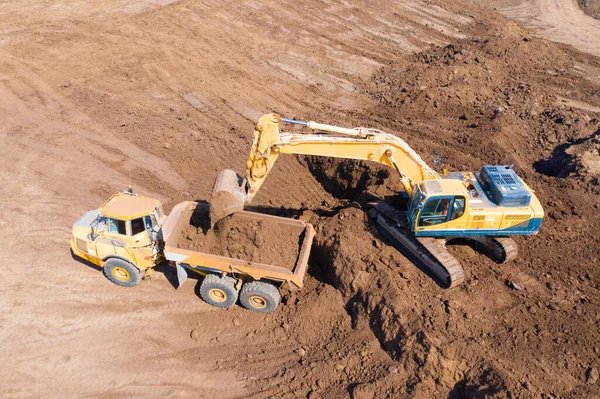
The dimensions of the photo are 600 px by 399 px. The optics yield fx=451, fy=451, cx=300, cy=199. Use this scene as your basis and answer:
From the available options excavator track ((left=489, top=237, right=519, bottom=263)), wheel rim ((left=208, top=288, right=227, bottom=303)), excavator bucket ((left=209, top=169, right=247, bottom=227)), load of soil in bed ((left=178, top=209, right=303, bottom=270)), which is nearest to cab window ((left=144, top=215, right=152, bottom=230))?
load of soil in bed ((left=178, top=209, right=303, bottom=270))

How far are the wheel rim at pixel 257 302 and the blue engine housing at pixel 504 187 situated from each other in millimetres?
5542

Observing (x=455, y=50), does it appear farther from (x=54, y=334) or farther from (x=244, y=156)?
(x=54, y=334)

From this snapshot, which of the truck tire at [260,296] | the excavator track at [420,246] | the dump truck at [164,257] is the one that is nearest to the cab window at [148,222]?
the dump truck at [164,257]

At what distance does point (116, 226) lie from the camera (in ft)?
30.5

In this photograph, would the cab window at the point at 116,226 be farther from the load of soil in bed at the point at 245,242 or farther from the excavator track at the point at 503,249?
the excavator track at the point at 503,249

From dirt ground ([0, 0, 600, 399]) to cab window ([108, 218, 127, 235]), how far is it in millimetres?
1542

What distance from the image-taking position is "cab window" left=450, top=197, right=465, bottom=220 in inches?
382

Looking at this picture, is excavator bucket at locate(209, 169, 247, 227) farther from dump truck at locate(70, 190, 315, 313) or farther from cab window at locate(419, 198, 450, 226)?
cab window at locate(419, 198, 450, 226)

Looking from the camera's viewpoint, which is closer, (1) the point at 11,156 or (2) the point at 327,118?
(1) the point at 11,156

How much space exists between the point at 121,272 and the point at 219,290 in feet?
7.56

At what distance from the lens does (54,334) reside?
9.01 metres

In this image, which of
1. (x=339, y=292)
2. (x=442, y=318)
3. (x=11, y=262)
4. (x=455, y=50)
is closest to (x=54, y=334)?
(x=11, y=262)

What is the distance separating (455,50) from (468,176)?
11395 mm

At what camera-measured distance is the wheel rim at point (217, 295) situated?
931 cm
